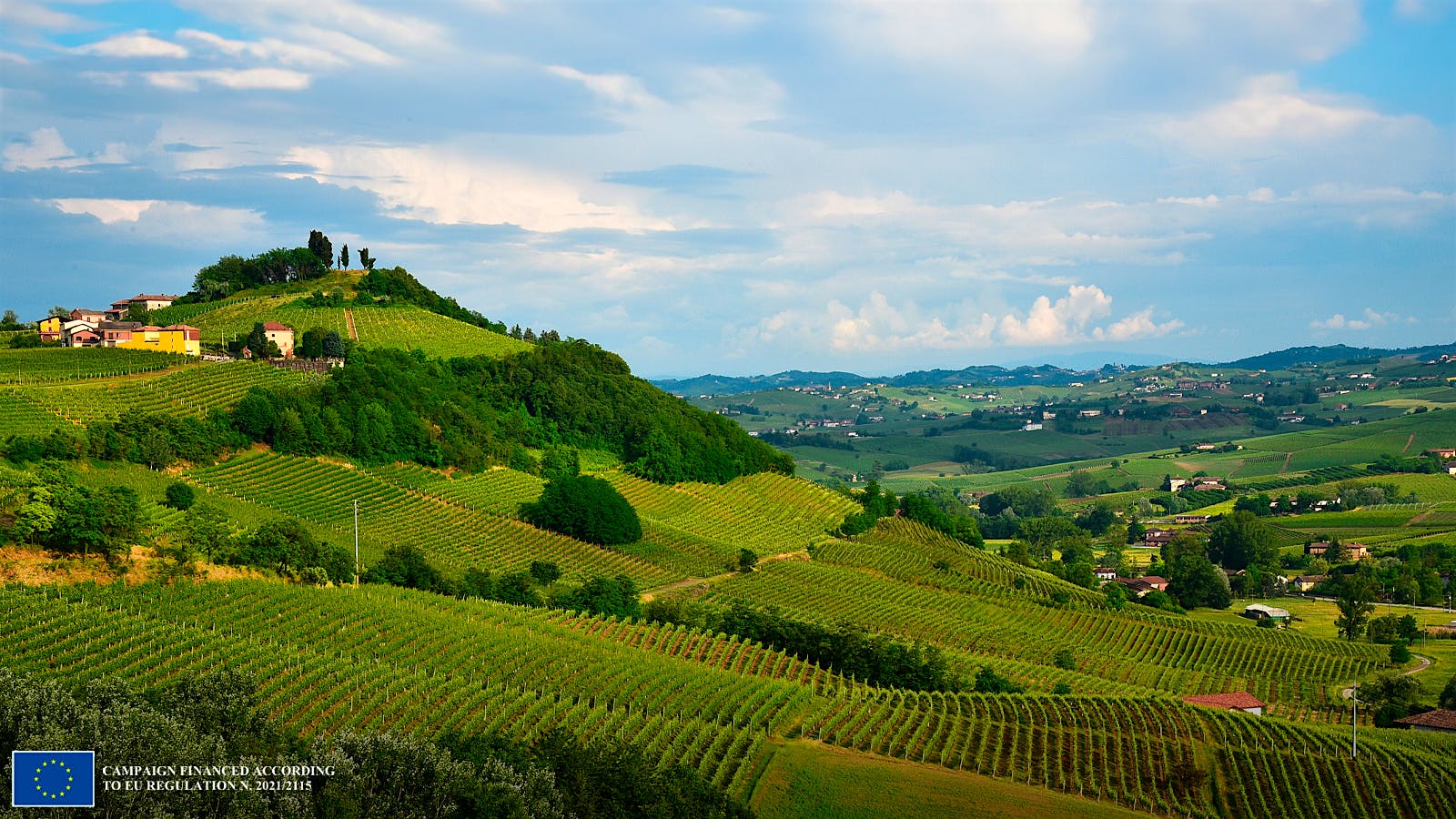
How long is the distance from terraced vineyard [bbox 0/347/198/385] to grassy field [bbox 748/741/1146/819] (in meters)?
54.8

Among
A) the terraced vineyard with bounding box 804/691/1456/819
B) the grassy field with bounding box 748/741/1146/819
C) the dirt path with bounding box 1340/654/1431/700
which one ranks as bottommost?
the dirt path with bounding box 1340/654/1431/700

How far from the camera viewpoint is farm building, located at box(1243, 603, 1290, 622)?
83331mm

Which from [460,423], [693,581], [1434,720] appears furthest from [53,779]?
[460,423]

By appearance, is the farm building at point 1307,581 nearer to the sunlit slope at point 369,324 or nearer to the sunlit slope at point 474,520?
the sunlit slope at point 474,520

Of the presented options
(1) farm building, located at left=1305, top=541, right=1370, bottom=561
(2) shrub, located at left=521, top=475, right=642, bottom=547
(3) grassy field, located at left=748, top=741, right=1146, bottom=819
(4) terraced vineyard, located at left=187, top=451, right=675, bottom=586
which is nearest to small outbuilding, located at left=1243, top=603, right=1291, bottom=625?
(1) farm building, located at left=1305, top=541, right=1370, bottom=561

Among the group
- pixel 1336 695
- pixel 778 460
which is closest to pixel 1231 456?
pixel 778 460

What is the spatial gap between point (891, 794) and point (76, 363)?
62659mm

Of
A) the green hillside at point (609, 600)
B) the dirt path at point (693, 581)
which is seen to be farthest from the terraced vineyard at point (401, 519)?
the dirt path at point (693, 581)

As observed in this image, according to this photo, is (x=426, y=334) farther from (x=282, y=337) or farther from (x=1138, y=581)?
(x=1138, y=581)

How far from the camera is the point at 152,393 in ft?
218

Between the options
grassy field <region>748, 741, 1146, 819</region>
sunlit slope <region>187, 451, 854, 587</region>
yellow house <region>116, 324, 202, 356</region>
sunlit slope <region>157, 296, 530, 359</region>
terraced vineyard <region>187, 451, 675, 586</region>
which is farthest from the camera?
sunlit slope <region>157, 296, 530, 359</region>

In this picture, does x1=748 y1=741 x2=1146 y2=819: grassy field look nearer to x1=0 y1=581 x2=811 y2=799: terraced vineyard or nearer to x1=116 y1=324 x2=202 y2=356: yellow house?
x1=0 y1=581 x2=811 y2=799: terraced vineyard

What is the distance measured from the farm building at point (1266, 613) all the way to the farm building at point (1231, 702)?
118ft

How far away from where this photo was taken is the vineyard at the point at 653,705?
33344 millimetres
